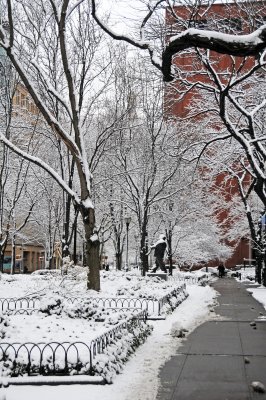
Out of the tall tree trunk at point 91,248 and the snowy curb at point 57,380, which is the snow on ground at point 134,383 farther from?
the tall tree trunk at point 91,248

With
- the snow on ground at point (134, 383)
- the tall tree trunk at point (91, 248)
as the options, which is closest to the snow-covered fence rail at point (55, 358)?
the snow on ground at point (134, 383)

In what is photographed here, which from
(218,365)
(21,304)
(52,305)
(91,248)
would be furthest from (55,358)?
(91,248)

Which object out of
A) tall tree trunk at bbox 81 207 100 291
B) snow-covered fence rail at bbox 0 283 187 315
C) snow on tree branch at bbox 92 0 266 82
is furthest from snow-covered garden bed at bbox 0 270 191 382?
snow on tree branch at bbox 92 0 266 82

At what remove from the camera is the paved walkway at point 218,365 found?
723 cm

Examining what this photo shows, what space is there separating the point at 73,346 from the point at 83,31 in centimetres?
1474

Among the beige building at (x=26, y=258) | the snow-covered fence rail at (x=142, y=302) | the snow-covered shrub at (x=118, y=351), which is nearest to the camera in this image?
the snow-covered shrub at (x=118, y=351)

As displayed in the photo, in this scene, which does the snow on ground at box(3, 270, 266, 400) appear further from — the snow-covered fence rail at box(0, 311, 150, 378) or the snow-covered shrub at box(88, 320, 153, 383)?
the snow-covered fence rail at box(0, 311, 150, 378)

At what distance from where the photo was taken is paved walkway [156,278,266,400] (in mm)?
7234

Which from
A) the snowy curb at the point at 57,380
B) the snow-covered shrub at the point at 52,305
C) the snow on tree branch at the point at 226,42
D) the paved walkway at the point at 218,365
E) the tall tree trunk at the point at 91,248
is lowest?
the paved walkway at the point at 218,365

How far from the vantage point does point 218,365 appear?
902 cm

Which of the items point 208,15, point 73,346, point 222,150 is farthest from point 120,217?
point 73,346

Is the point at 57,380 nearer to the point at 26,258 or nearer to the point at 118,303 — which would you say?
the point at 118,303

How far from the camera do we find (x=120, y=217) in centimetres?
3772

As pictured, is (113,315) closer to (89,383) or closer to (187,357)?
(187,357)
